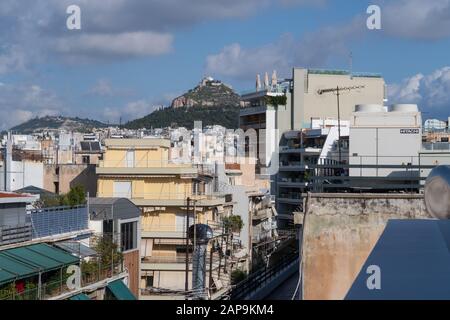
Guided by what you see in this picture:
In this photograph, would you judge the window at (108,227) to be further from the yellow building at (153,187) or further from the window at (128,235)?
the yellow building at (153,187)

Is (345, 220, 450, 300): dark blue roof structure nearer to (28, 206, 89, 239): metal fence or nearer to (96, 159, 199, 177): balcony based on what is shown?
(28, 206, 89, 239): metal fence

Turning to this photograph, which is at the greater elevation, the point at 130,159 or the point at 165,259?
the point at 130,159

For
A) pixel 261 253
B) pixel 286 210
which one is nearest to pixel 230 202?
pixel 261 253

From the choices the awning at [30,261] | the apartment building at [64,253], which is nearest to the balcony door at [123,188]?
the apartment building at [64,253]

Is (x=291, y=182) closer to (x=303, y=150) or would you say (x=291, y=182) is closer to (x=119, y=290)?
(x=303, y=150)

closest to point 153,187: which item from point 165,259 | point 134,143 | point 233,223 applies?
point 134,143

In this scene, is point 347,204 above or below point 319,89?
below
